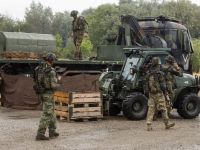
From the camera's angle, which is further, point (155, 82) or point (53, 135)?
point (155, 82)

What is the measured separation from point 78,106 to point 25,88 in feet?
11.7

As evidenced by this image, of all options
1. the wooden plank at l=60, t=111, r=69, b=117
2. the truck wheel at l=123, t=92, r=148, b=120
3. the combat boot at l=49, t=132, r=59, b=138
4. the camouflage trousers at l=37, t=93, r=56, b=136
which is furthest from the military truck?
the camouflage trousers at l=37, t=93, r=56, b=136

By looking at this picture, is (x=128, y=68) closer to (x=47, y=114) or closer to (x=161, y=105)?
(x=161, y=105)

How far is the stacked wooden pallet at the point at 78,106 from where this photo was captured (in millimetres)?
11062

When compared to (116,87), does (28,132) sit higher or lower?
lower

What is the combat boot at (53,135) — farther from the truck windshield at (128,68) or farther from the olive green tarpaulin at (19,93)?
the olive green tarpaulin at (19,93)

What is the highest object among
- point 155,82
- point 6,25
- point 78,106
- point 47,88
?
point 6,25

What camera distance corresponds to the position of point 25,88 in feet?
47.6

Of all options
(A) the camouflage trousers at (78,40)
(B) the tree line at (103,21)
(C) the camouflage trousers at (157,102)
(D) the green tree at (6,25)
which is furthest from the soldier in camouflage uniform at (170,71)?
(D) the green tree at (6,25)

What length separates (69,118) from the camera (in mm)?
11055

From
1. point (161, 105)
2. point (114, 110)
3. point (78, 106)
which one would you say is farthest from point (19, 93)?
point (161, 105)

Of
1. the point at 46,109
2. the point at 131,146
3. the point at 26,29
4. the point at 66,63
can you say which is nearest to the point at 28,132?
the point at 46,109

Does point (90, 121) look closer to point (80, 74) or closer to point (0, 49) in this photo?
point (80, 74)

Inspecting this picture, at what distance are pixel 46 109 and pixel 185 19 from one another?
5149cm
